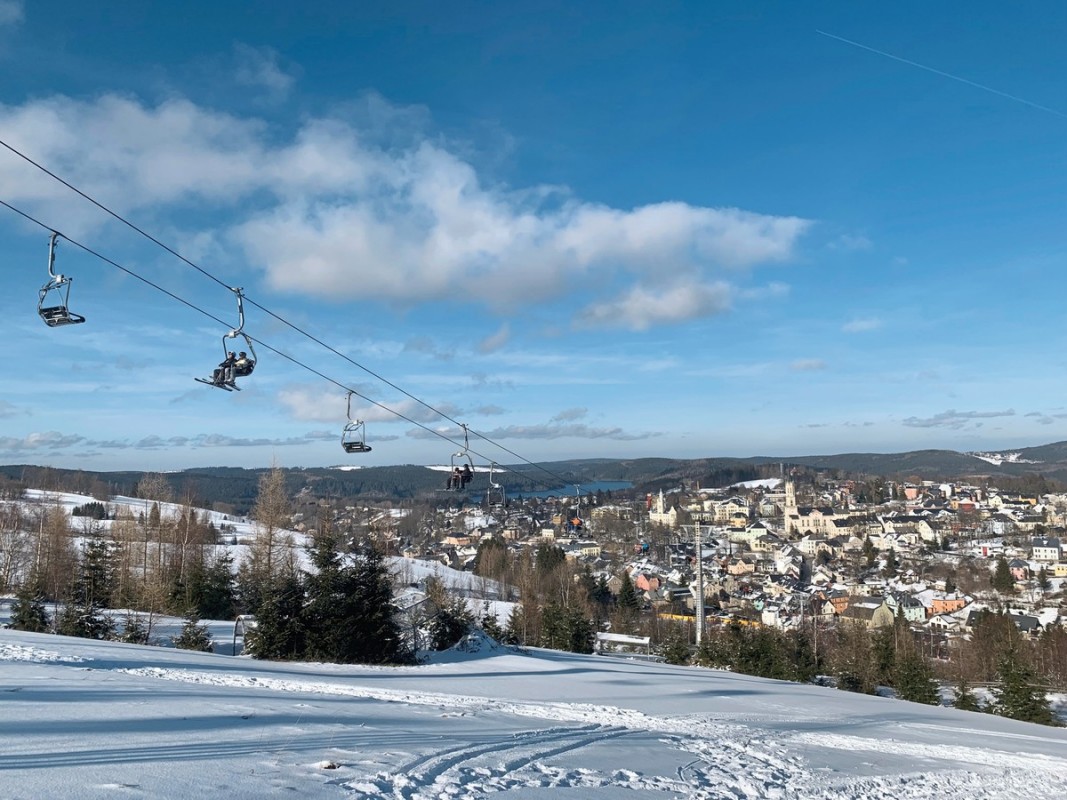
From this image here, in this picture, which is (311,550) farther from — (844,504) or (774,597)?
(844,504)

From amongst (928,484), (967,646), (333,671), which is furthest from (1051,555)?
(333,671)

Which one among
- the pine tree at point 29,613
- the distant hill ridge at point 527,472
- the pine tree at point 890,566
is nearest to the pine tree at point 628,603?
the distant hill ridge at point 527,472

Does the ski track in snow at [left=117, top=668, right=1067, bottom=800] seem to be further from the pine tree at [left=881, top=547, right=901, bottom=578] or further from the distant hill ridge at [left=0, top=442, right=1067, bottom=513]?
the pine tree at [left=881, top=547, right=901, bottom=578]

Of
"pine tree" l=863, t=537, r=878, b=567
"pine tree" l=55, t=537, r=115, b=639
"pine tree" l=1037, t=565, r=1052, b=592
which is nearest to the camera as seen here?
"pine tree" l=55, t=537, r=115, b=639

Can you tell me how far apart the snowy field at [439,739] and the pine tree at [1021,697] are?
10081mm

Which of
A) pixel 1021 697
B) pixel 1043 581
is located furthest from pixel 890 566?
pixel 1021 697

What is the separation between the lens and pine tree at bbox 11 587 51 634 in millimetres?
24594

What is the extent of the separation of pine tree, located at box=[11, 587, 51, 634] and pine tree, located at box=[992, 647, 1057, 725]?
33938 mm

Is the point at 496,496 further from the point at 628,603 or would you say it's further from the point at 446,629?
the point at 628,603

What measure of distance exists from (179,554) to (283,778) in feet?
141

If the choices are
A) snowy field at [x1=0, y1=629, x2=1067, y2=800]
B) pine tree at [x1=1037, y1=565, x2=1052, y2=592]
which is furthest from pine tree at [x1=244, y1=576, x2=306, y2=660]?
pine tree at [x1=1037, y1=565, x2=1052, y2=592]

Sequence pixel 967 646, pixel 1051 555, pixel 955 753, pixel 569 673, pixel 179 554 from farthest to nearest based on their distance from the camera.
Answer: pixel 1051 555, pixel 967 646, pixel 179 554, pixel 569 673, pixel 955 753

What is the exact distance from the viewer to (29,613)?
24.9 meters

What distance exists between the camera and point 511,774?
7629mm
